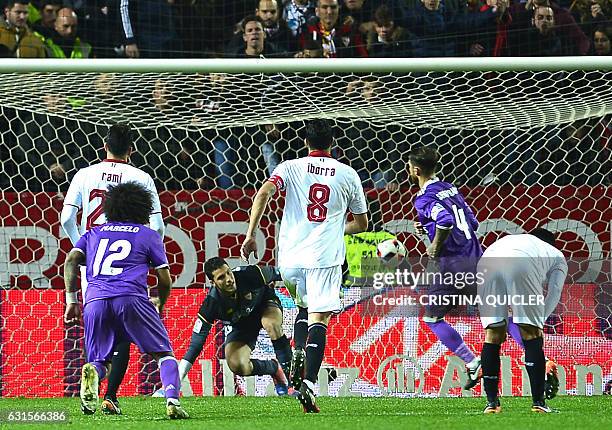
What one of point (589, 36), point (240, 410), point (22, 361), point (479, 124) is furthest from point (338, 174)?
point (589, 36)

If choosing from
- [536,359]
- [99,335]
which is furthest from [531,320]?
[99,335]

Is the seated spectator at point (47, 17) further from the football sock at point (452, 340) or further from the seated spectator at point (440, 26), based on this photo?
the football sock at point (452, 340)

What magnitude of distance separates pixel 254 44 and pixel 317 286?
3.96m

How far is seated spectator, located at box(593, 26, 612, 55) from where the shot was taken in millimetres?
10805

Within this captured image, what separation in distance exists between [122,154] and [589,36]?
544 cm

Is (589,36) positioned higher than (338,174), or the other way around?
(589,36)

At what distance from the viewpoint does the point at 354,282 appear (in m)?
9.40

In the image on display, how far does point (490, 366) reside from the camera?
690 centimetres

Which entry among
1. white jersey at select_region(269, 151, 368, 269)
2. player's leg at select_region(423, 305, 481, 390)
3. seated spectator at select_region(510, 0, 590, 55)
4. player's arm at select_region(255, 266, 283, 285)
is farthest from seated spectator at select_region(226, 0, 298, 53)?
white jersey at select_region(269, 151, 368, 269)

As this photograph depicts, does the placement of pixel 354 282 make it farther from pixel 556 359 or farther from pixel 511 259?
pixel 511 259

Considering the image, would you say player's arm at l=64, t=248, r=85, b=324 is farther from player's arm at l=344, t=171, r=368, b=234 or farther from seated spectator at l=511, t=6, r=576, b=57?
seated spectator at l=511, t=6, r=576, b=57

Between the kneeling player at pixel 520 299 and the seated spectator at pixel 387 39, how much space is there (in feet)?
13.7

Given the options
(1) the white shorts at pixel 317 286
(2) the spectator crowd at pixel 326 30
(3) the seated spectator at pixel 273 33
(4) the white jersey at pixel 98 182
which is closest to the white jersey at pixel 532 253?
(1) the white shorts at pixel 317 286

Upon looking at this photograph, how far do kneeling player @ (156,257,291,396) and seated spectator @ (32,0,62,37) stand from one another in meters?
3.85
